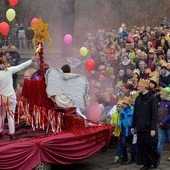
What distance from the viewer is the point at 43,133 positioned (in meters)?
9.88

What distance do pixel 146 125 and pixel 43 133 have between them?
2.28 m

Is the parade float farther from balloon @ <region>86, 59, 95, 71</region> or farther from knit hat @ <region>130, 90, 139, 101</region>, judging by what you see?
balloon @ <region>86, 59, 95, 71</region>

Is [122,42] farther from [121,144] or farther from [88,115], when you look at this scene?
[121,144]

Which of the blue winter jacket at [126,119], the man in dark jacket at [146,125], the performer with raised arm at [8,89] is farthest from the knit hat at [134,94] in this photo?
the performer with raised arm at [8,89]

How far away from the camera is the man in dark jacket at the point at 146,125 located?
28.2 feet

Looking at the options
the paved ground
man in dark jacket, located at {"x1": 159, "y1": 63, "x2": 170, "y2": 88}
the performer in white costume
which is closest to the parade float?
the performer in white costume

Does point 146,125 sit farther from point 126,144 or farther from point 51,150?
point 51,150

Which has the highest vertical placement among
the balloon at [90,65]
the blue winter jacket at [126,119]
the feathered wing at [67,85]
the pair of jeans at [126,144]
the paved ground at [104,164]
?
the balloon at [90,65]

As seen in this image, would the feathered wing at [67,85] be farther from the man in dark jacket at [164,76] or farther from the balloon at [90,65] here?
the balloon at [90,65]

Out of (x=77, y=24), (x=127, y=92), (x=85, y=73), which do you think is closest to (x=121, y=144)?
(x=127, y=92)

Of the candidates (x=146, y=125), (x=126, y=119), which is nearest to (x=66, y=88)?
(x=126, y=119)

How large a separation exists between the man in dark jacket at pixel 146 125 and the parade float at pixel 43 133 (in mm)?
985

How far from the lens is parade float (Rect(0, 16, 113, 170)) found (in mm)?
8352

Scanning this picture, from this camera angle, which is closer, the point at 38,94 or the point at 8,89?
the point at 8,89
